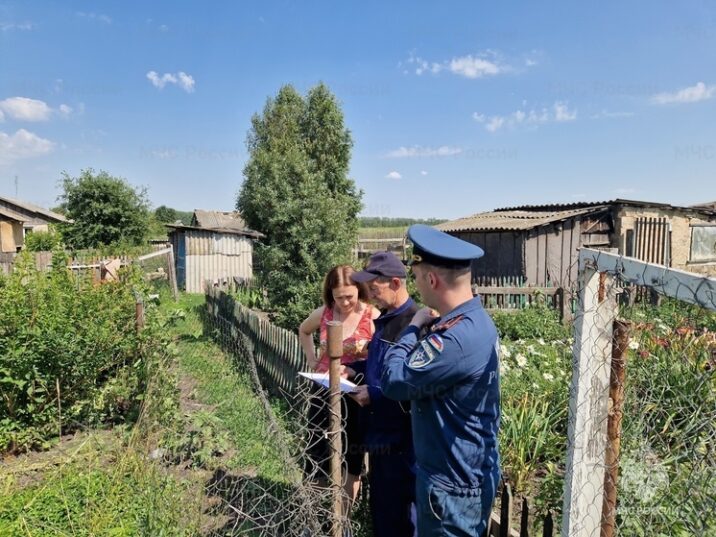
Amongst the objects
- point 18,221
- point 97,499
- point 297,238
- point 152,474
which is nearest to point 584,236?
point 297,238

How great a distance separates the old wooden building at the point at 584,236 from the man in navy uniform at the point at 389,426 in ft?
32.0

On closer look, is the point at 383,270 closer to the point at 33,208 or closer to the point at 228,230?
the point at 228,230

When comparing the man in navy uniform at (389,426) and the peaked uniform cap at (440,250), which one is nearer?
the peaked uniform cap at (440,250)

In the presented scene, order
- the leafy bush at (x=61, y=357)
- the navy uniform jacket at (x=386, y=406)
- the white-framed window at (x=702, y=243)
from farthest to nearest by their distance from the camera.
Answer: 1. the white-framed window at (x=702, y=243)
2. the leafy bush at (x=61, y=357)
3. the navy uniform jacket at (x=386, y=406)

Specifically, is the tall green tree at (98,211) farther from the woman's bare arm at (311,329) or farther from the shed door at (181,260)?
the woman's bare arm at (311,329)

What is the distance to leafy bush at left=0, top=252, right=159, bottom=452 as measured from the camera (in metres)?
4.23

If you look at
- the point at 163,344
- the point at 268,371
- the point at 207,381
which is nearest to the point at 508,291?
the point at 268,371

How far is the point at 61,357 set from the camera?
14.2 ft

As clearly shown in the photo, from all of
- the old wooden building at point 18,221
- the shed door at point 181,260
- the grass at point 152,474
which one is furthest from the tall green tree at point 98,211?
the grass at point 152,474

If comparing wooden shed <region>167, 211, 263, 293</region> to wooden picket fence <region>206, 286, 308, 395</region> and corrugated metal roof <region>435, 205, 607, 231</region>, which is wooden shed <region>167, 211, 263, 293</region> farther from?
wooden picket fence <region>206, 286, 308, 395</region>

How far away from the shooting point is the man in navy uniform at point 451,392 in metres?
1.89

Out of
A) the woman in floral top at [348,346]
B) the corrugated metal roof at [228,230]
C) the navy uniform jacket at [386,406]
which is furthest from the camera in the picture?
the corrugated metal roof at [228,230]

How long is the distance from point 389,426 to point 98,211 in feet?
85.3

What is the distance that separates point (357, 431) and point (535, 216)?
11.6 meters
